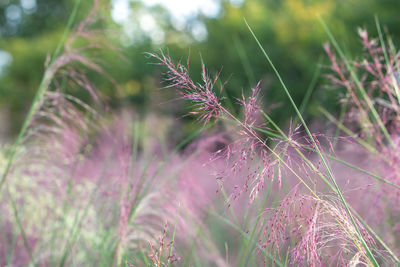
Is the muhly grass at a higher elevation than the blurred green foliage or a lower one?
higher

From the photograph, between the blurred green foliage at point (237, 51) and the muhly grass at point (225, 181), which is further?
the blurred green foliage at point (237, 51)

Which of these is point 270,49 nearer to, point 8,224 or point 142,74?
point 142,74

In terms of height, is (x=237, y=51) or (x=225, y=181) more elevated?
(x=225, y=181)

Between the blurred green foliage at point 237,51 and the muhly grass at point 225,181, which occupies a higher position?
the muhly grass at point 225,181

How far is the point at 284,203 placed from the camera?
2.45 ft

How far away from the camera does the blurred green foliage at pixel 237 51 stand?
924cm

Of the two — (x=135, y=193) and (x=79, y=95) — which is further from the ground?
(x=135, y=193)

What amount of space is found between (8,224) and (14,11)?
69.6ft

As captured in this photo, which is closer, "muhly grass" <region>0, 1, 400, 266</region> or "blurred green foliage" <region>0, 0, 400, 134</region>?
"muhly grass" <region>0, 1, 400, 266</region>

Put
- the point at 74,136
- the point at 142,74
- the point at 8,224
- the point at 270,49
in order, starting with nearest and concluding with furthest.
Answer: the point at 74,136, the point at 8,224, the point at 270,49, the point at 142,74

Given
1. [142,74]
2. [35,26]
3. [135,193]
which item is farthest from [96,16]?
[35,26]

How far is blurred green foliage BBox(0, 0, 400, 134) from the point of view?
9.24 meters

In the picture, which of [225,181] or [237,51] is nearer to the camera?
[225,181]

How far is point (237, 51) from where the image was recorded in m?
7.76
